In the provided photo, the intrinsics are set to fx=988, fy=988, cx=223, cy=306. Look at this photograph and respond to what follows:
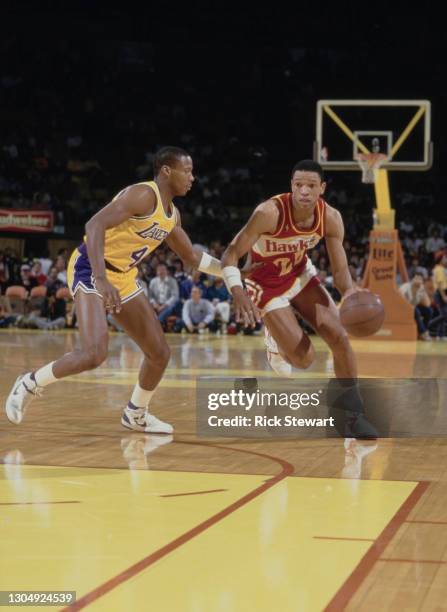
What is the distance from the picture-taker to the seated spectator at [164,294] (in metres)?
19.7

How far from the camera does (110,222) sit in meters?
6.17

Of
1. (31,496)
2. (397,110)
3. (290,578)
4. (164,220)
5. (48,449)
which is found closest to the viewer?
(290,578)

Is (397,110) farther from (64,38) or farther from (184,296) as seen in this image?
(64,38)

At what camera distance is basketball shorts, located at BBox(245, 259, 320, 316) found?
287 inches

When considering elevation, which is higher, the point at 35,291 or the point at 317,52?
the point at 317,52

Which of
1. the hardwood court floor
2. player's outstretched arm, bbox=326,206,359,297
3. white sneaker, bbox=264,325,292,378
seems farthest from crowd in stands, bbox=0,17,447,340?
the hardwood court floor

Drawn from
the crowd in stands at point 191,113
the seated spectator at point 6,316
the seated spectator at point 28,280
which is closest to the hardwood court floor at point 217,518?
the seated spectator at point 6,316

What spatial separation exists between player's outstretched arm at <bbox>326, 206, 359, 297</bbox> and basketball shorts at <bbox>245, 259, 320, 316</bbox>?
415 mm

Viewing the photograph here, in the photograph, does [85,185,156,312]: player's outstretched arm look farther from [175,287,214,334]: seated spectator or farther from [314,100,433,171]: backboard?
[175,287,214,334]: seated spectator

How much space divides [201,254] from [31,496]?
2933 mm

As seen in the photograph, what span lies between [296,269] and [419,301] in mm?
11821

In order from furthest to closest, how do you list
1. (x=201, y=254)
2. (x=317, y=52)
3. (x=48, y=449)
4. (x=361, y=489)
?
(x=317, y=52), (x=201, y=254), (x=48, y=449), (x=361, y=489)

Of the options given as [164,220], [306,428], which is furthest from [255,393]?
[164,220]

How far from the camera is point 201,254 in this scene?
706 centimetres
